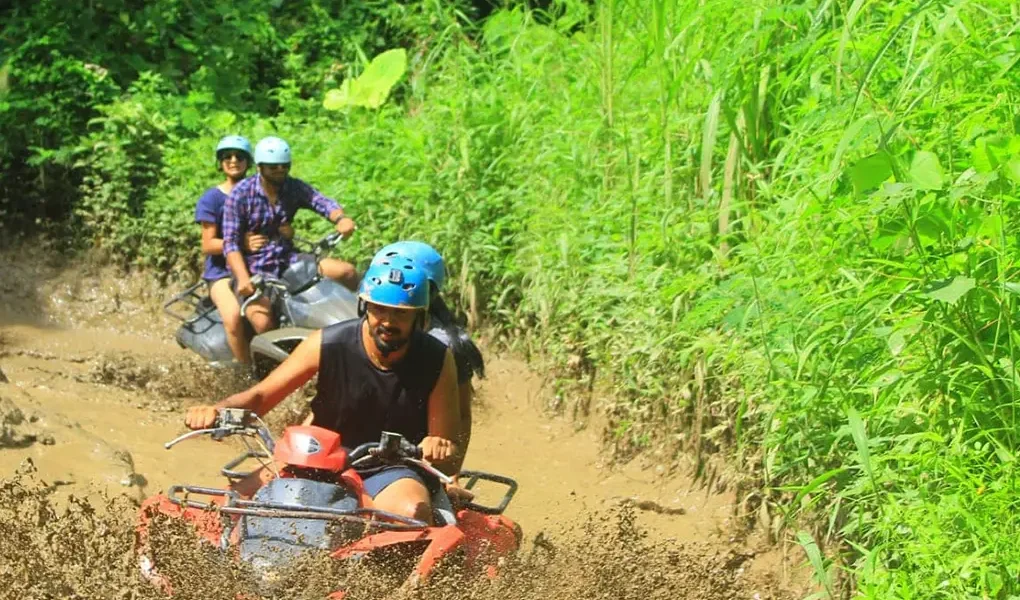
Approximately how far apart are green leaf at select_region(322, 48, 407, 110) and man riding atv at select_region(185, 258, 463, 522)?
7.73 m

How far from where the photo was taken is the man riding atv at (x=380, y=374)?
5469mm

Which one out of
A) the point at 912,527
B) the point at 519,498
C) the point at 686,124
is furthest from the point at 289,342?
the point at 912,527

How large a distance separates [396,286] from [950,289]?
1.91m

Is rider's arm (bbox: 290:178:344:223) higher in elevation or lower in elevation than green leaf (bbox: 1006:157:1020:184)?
lower

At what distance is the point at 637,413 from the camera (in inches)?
308

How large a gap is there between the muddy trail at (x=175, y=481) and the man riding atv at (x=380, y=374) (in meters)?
0.61

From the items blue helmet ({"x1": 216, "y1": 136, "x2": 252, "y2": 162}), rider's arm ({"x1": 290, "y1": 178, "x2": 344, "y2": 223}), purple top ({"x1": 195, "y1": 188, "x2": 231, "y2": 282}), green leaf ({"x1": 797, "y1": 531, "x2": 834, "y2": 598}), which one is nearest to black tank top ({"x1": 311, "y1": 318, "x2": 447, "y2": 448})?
green leaf ({"x1": 797, "y1": 531, "x2": 834, "y2": 598})

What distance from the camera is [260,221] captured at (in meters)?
9.85

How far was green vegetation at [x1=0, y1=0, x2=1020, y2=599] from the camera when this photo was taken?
15.9 ft

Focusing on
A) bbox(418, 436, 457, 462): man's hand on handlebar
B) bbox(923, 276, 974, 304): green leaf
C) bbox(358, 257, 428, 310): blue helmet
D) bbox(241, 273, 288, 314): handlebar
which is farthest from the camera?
bbox(241, 273, 288, 314): handlebar

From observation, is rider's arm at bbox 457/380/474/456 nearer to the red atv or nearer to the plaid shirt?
the red atv

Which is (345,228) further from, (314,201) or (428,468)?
(428,468)

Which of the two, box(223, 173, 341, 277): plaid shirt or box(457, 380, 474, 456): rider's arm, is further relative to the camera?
box(223, 173, 341, 277): plaid shirt

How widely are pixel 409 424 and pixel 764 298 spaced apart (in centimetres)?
158
